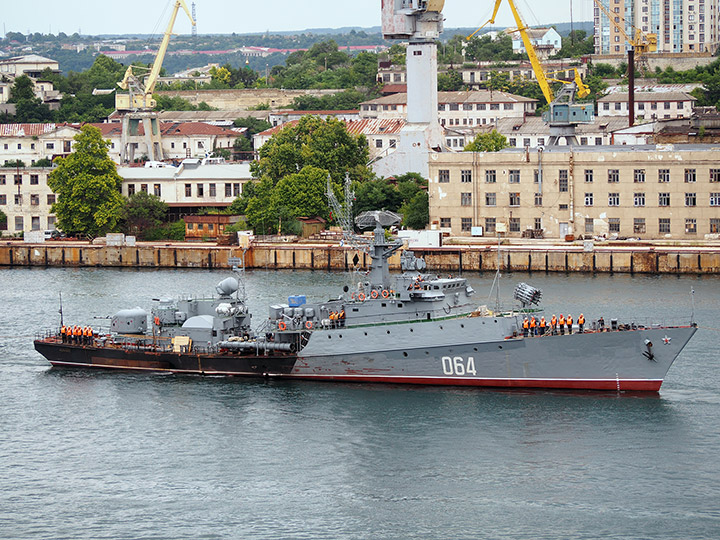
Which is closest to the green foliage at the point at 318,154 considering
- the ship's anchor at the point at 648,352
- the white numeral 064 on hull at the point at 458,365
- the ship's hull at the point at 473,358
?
the ship's hull at the point at 473,358

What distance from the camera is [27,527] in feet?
108

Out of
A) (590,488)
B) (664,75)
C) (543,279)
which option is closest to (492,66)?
(664,75)

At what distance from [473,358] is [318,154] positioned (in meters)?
51.3

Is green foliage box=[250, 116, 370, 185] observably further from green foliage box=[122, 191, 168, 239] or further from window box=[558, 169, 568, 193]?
window box=[558, 169, 568, 193]

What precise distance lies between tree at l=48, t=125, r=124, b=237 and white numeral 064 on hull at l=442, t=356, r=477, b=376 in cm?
4945

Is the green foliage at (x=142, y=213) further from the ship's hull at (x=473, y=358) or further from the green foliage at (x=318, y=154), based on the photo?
the ship's hull at (x=473, y=358)

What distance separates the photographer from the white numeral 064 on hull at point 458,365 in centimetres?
4441

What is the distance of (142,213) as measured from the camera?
90.3m

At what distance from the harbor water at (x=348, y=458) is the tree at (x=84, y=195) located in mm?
38883

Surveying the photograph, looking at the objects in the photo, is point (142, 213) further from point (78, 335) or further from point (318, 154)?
point (78, 335)

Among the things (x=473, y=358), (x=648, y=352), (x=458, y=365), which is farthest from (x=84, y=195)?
(x=648, y=352)

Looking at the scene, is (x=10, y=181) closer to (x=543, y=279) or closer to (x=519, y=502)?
(x=543, y=279)

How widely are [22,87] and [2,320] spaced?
3694 inches

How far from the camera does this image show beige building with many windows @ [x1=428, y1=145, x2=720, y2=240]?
77.6 metres
